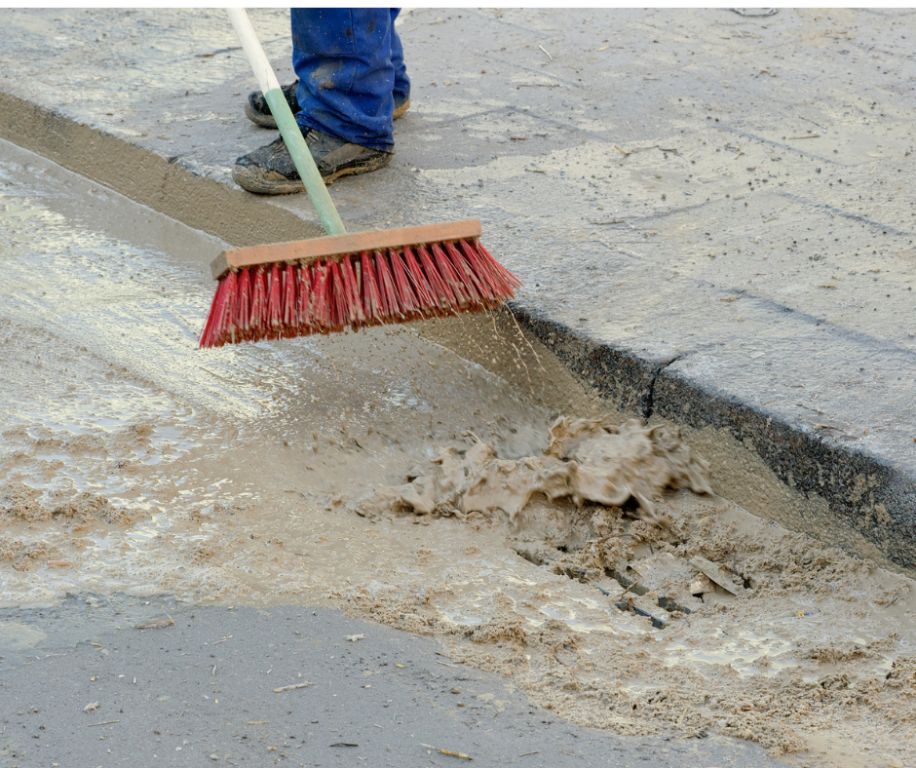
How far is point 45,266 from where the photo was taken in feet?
11.6

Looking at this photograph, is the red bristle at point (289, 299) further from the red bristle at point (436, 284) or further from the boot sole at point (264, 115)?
the boot sole at point (264, 115)

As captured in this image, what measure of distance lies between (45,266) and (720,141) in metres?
2.13

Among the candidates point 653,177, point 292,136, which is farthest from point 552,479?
point 653,177

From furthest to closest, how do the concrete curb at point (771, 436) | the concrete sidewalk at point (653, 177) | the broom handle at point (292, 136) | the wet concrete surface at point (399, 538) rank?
the broom handle at point (292, 136) < the concrete sidewalk at point (653, 177) < the concrete curb at point (771, 436) < the wet concrete surface at point (399, 538)

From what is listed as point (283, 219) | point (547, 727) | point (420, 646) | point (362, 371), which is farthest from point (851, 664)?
point (283, 219)

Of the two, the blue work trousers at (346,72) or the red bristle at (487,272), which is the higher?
the blue work trousers at (346,72)

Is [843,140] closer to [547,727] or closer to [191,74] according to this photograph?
[191,74]

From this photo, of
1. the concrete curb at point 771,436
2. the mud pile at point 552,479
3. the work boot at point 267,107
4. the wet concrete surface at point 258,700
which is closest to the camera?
the wet concrete surface at point 258,700

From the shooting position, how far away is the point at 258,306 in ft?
8.63

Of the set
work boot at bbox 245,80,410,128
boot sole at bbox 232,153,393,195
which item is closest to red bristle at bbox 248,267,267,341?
boot sole at bbox 232,153,393,195

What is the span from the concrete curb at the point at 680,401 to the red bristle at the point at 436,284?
291mm

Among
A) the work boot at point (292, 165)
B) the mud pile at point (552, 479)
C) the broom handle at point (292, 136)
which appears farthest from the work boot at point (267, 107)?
the mud pile at point (552, 479)

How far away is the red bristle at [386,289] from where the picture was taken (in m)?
2.68

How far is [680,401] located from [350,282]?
0.76 meters
